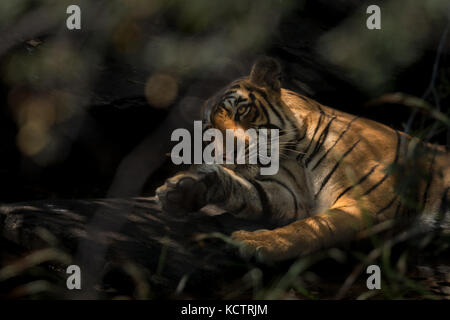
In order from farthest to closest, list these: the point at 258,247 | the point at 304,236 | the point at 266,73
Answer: the point at 266,73 → the point at 304,236 → the point at 258,247

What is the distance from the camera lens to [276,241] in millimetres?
2268

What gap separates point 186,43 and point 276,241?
3.00 feet

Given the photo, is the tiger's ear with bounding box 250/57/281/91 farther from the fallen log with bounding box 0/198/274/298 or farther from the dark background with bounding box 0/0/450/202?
the fallen log with bounding box 0/198/274/298

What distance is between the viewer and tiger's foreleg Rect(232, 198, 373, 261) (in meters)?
2.21

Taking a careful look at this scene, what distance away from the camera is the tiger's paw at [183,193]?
2.45 m

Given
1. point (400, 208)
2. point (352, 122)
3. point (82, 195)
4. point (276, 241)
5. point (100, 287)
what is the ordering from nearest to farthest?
1. point (100, 287)
2. point (276, 241)
3. point (400, 208)
4. point (352, 122)
5. point (82, 195)

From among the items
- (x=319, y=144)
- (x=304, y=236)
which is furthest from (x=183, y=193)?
(x=319, y=144)

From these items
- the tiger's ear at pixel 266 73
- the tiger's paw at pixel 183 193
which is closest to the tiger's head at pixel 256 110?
the tiger's ear at pixel 266 73

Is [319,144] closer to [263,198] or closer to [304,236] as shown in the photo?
[263,198]

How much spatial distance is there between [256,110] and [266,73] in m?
0.22

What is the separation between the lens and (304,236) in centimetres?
234

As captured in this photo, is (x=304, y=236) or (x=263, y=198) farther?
(x=263, y=198)

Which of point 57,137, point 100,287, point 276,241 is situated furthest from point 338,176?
point 57,137

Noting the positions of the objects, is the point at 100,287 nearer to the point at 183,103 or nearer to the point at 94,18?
the point at 94,18
